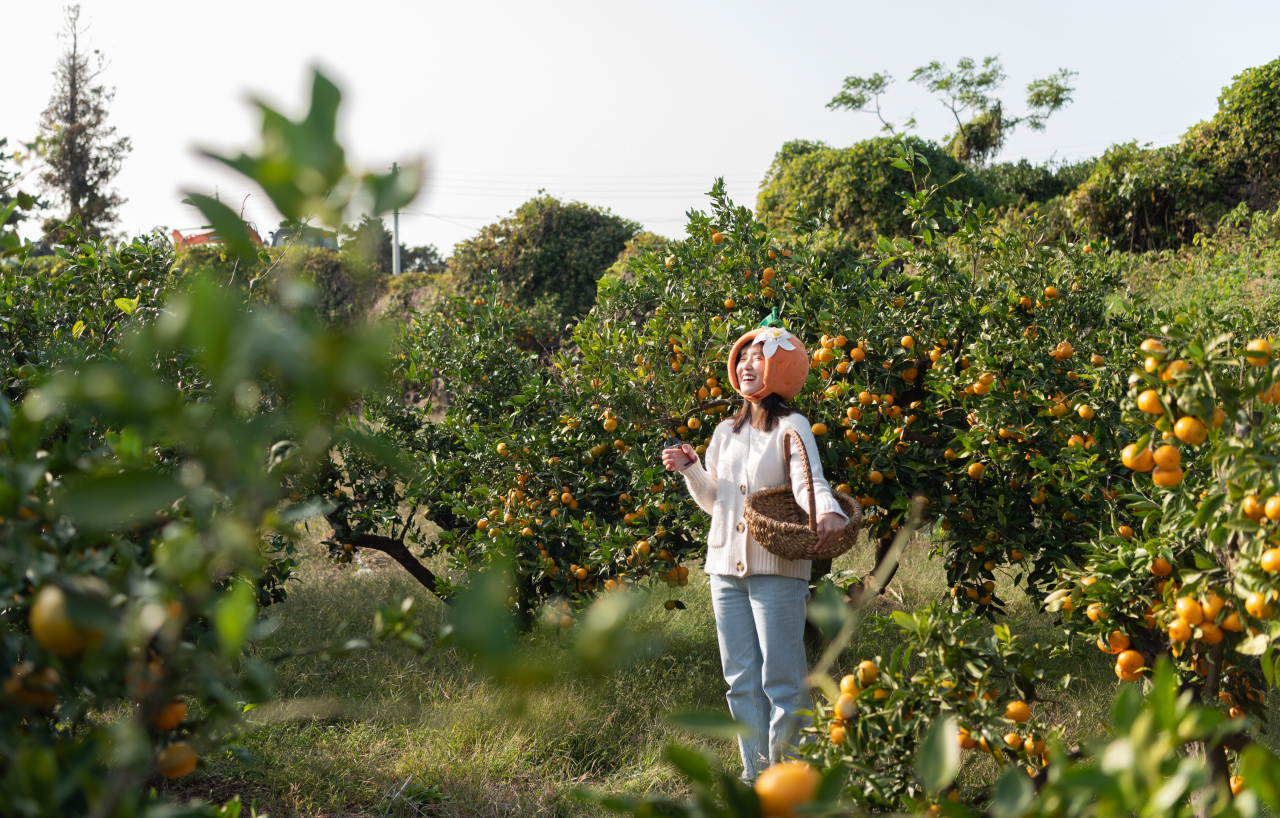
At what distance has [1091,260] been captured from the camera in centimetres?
293

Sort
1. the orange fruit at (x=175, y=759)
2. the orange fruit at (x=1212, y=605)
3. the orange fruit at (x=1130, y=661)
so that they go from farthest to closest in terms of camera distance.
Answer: the orange fruit at (x=1130, y=661)
the orange fruit at (x=1212, y=605)
the orange fruit at (x=175, y=759)

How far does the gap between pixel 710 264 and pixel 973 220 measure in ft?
3.42

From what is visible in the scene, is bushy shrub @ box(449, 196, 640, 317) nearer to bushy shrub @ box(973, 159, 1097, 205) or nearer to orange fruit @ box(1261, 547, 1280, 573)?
bushy shrub @ box(973, 159, 1097, 205)

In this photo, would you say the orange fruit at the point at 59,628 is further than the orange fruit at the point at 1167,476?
No

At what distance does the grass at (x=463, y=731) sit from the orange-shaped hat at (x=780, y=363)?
0.99 m

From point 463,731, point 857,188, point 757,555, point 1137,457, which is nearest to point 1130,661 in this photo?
point 1137,457

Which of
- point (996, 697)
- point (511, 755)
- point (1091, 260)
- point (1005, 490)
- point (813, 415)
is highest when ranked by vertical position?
point (1091, 260)

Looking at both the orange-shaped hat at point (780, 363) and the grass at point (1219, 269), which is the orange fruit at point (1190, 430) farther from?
the grass at point (1219, 269)

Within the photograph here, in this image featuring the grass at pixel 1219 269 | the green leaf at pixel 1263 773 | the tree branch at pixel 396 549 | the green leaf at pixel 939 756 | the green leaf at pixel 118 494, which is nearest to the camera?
the green leaf at pixel 118 494

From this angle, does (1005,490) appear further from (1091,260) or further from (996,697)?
(996,697)

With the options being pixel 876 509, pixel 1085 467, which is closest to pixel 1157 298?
pixel 876 509

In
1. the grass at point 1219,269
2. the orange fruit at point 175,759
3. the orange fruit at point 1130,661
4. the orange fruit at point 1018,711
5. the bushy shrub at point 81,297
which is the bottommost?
the orange fruit at point 1018,711

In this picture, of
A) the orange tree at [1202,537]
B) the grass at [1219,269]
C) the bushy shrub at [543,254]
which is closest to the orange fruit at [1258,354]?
the orange tree at [1202,537]

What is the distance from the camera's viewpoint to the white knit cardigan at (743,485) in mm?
2495
